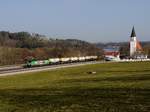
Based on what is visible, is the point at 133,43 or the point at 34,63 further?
the point at 133,43

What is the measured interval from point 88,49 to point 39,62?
8295 centimetres

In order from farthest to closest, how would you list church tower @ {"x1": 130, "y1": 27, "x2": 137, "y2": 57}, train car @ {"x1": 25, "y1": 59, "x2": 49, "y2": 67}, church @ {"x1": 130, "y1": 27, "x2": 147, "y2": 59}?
church tower @ {"x1": 130, "y1": 27, "x2": 137, "y2": 57} < church @ {"x1": 130, "y1": 27, "x2": 147, "y2": 59} < train car @ {"x1": 25, "y1": 59, "x2": 49, "y2": 67}

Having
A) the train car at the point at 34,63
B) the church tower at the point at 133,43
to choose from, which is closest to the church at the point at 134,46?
the church tower at the point at 133,43

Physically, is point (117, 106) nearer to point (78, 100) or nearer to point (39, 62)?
point (78, 100)

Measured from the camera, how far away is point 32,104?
1573 centimetres

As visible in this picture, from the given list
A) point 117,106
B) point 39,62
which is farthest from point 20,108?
point 39,62

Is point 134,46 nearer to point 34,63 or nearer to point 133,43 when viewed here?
point 133,43

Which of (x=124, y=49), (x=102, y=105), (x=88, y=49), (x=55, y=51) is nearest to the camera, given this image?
(x=102, y=105)

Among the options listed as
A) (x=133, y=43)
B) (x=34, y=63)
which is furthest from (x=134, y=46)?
(x=34, y=63)

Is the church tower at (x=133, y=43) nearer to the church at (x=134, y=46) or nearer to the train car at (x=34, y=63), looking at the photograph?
the church at (x=134, y=46)

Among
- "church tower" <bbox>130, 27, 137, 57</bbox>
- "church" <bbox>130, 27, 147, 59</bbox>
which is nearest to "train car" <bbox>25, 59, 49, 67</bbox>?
"church" <bbox>130, 27, 147, 59</bbox>

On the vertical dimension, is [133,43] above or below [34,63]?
above

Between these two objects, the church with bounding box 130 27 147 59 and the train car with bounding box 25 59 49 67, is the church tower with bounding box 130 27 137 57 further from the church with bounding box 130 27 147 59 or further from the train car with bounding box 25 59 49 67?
the train car with bounding box 25 59 49 67

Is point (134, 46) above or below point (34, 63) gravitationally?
above
